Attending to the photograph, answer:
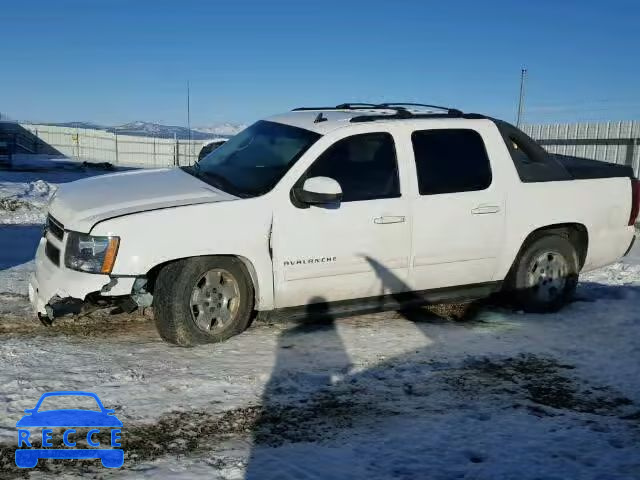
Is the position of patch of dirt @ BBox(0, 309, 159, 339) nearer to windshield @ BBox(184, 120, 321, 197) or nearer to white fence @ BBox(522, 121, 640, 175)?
windshield @ BBox(184, 120, 321, 197)

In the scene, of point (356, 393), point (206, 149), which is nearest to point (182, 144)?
point (206, 149)

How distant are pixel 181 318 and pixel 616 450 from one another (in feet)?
9.85

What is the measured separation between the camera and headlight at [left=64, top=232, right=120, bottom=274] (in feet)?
14.0

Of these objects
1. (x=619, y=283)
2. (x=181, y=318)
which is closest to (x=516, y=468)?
(x=181, y=318)

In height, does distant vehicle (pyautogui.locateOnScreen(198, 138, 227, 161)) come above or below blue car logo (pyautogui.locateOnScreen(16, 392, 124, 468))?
above

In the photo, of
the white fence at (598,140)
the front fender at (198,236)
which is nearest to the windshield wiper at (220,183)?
the front fender at (198,236)

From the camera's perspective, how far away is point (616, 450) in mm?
3373

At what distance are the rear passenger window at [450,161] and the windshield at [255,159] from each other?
3.22 ft

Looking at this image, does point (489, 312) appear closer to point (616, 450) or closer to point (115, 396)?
point (616, 450)

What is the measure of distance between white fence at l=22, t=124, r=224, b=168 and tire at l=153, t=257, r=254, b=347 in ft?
108

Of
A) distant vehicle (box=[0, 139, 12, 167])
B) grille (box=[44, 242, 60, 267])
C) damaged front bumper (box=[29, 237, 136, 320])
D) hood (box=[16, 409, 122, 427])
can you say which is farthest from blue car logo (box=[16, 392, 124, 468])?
distant vehicle (box=[0, 139, 12, 167])

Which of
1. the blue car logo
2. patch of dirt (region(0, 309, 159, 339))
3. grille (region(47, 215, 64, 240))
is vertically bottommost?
the blue car logo

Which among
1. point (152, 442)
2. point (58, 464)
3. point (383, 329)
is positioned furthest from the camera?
point (383, 329)

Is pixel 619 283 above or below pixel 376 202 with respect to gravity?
below
